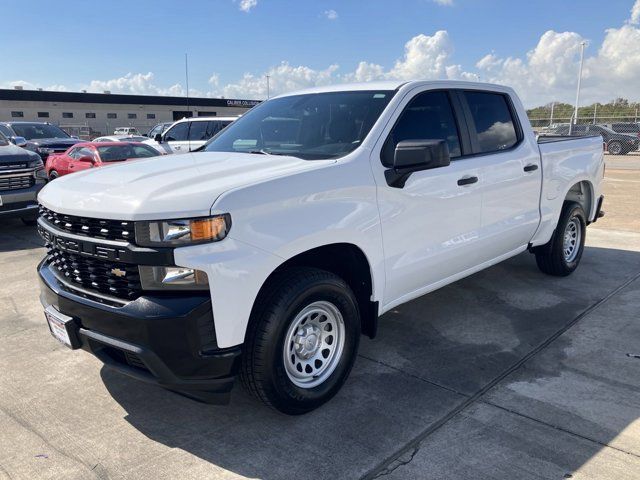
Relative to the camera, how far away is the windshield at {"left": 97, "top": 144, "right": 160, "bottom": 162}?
12.9 meters

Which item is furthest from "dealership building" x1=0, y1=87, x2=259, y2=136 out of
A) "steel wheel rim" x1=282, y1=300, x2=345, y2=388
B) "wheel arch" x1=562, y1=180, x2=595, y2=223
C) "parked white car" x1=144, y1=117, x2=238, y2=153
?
"steel wheel rim" x1=282, y1=300, x2=345, y2=388

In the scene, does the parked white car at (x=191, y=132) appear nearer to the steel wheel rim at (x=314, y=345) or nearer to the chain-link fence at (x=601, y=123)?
the chain-link fence at (x=601, y=123)

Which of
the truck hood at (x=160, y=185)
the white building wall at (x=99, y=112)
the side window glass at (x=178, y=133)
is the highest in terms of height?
the white building wall at (x=99, y=112)

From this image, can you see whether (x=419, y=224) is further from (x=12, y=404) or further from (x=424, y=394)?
(x=12, y=404)

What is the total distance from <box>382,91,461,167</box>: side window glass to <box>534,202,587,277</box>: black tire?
83.7 inches

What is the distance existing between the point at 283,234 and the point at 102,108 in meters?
60.9

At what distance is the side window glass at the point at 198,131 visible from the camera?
1667cm

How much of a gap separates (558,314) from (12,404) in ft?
14.4

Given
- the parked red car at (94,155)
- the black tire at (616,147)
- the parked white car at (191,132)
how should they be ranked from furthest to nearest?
the black tire at (616,147) < the parked white car at (191,132) < the parked red car at (94,155)

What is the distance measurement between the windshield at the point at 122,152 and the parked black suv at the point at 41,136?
380cm

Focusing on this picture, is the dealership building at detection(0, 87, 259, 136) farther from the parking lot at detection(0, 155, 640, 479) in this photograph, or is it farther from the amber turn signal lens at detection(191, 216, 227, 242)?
the amber turn signal lens at detection(191, 216, 227, 242)

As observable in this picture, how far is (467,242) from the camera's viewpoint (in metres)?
4.24

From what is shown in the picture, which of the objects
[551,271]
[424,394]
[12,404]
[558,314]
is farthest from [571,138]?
[12,404]

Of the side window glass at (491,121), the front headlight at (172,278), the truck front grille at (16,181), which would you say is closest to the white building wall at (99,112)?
the truck front grille at (16,181)
